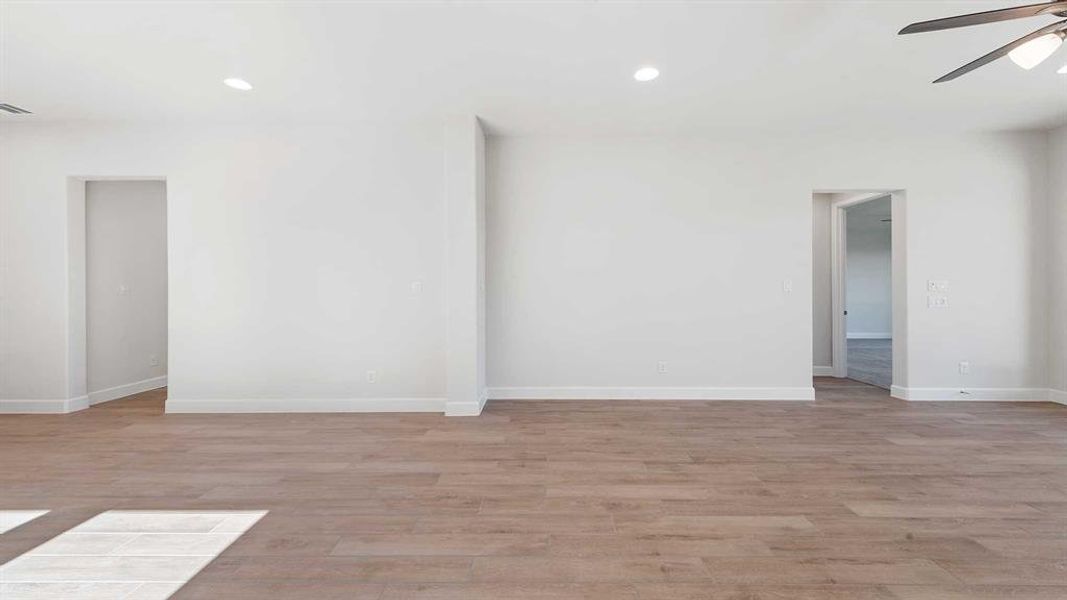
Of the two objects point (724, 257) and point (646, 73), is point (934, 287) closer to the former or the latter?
point (724, 257)

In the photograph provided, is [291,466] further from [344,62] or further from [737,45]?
[737,45]

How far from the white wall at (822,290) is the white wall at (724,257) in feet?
4.62

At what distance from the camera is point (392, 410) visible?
4.54m

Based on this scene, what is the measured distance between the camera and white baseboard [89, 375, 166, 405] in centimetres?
489

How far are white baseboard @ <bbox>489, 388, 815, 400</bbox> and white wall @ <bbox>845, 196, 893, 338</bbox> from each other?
29.3 ft

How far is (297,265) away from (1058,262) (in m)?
7.51

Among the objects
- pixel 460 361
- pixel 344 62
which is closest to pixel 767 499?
pixel 460 361

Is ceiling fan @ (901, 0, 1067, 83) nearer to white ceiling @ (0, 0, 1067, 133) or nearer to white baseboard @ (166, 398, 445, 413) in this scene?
white ceiling @ (0, 0, 1067, 133)

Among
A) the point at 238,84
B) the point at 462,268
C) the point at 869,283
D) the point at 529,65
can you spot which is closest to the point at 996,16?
the point at 529,65

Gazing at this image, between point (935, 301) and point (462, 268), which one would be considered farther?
point (935, 301)

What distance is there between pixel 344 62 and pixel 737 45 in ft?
8.77

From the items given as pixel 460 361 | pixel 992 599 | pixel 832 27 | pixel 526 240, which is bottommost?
pixel 992 599

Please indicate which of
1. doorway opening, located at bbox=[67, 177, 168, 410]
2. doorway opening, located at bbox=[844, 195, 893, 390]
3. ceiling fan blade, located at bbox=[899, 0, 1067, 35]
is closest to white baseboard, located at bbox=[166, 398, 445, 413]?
doorway opening, located at bbox=[67, 177, 168, 410]

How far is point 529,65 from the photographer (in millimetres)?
3344
